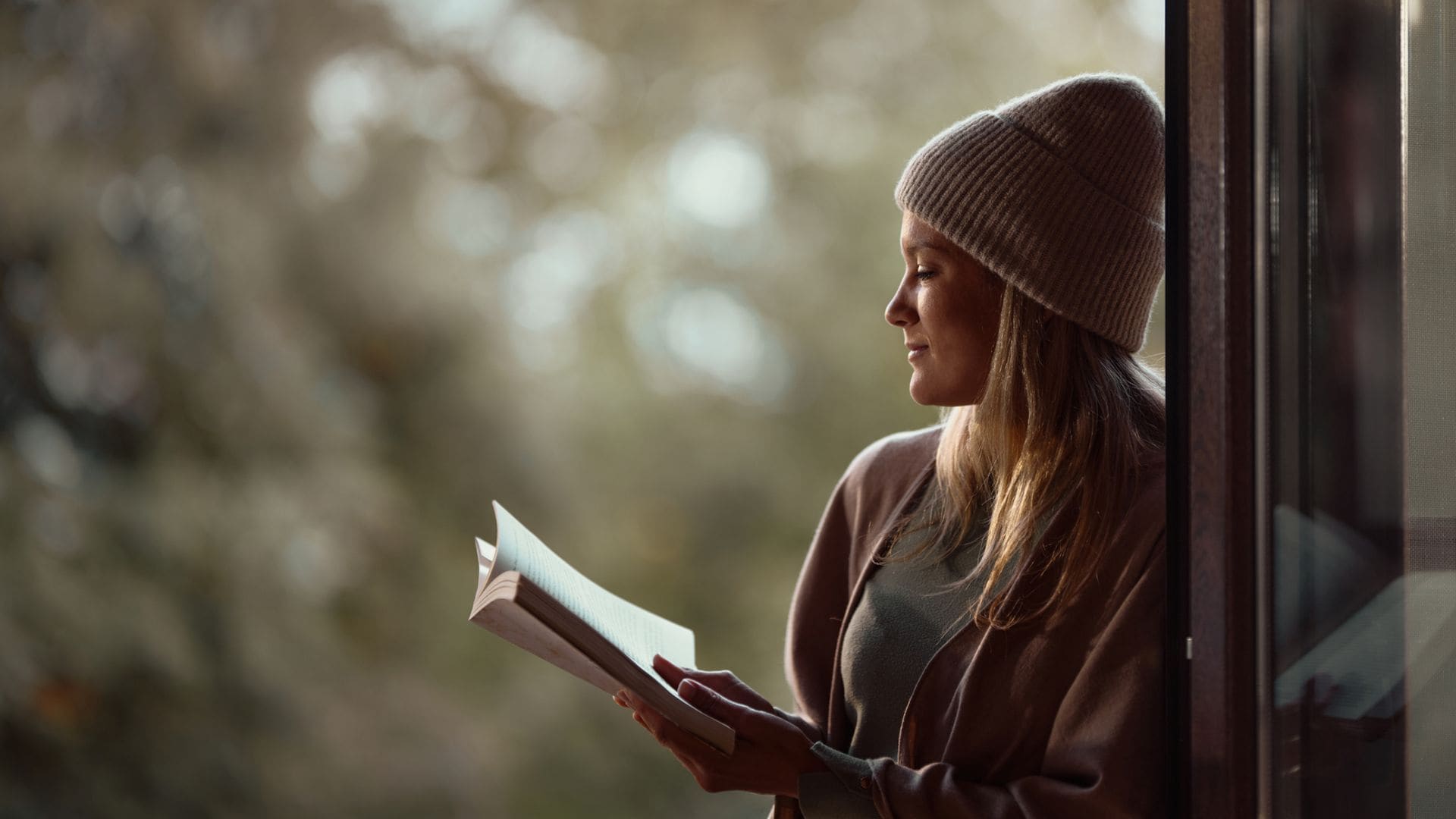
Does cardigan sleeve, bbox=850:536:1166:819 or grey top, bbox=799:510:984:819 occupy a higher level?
grey top, bbox=799:510:984:819

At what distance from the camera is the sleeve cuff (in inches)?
38.5

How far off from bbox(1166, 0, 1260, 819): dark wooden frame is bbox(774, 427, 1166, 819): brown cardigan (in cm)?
6

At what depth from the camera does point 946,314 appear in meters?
1.10

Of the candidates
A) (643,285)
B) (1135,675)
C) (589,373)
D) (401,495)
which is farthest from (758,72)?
(1135,675)

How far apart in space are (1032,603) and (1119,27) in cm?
316

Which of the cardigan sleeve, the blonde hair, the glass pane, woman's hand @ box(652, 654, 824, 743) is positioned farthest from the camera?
woman's hand @ box(652, 654, 824, 743)

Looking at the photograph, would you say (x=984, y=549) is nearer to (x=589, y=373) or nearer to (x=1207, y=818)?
(x=1207, y=818)

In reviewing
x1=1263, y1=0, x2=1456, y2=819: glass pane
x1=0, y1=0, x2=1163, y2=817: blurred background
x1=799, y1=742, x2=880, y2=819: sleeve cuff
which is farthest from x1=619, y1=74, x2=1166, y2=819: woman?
x1=0, y1=0, x2=1163, y2=817: blurred background

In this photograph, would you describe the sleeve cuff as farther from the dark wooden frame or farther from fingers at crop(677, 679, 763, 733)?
the dark wooden frame

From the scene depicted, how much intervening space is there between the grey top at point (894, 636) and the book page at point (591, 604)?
16 centimetres

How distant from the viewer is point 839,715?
1.13 metres

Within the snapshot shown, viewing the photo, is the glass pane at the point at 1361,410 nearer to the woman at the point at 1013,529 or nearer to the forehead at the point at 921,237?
the woman at the point at 1013,529

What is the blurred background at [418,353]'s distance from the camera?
106 inches

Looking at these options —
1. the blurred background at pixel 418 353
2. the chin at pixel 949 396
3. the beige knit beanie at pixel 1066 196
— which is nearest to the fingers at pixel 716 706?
the chin at pixel 949 396
